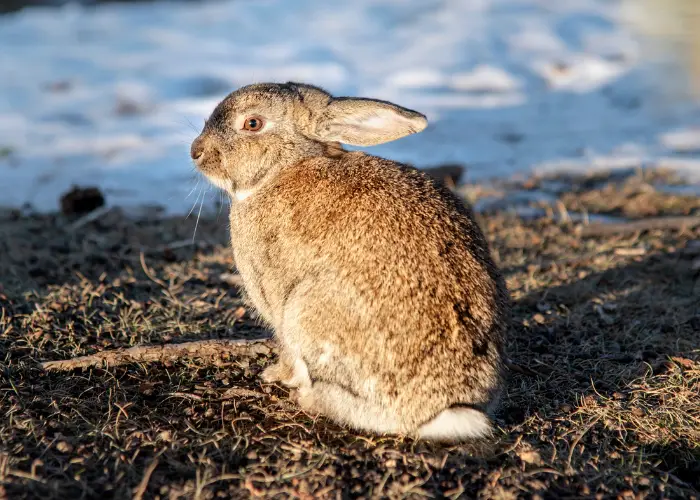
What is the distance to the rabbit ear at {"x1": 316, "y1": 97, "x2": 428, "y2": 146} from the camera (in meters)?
3.65

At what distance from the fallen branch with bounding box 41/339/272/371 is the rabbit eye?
117 centimetres

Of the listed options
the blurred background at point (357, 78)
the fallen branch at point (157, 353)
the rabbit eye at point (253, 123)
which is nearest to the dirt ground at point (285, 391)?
the fallen branch at point (157, 353)

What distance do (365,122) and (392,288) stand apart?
41.3 inches

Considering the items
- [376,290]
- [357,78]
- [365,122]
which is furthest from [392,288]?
[357,78]

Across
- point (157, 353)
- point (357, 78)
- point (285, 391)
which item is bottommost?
point (285, 391)

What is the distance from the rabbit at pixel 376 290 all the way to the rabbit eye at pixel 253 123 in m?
0.29

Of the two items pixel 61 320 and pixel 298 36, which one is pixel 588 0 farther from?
pixel 61 320

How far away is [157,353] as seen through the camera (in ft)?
12.7

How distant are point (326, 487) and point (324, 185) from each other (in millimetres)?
1449

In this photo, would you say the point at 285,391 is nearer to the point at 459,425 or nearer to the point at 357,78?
the point at 459,425

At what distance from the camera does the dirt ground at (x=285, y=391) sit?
2.94 metres

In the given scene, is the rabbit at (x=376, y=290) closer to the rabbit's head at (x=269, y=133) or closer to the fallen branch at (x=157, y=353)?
the rabbit's head at (x=269, y=133)

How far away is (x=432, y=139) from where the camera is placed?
28.7 ft

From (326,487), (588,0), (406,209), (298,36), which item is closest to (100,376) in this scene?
(326,487)
